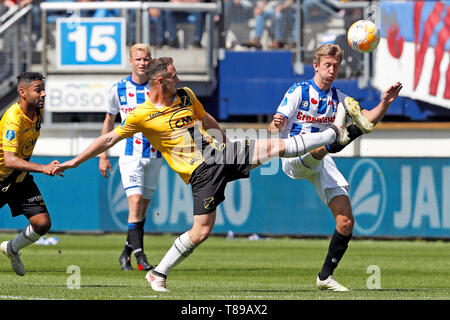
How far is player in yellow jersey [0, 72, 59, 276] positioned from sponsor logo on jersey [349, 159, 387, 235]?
8.93 m

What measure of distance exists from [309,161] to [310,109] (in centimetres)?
57

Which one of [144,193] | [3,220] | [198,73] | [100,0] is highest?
[100,0]

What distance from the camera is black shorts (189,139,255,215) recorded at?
9727mm

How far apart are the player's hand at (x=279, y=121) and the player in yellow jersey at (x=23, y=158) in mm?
2437

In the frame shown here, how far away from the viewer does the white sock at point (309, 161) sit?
1052 centimetres

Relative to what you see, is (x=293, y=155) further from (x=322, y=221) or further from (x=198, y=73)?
(x=198, y=73)

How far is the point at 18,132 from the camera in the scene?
11.0m

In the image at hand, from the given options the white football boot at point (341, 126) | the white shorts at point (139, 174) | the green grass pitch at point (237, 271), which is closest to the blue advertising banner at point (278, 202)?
the green grass pitch at point (237, 271)

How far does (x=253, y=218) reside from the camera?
19781mm

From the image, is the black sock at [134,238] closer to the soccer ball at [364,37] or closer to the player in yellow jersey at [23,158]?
the player in yellow jersey at [23,158]

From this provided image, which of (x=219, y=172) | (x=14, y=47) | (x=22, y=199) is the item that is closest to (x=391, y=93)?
(x=219, y=172)

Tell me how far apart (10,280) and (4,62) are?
12.1 meters

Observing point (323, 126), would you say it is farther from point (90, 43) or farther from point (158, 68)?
point (90, 43)
